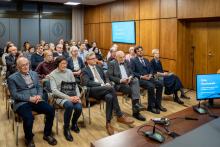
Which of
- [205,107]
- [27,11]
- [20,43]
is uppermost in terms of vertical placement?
[27,11]

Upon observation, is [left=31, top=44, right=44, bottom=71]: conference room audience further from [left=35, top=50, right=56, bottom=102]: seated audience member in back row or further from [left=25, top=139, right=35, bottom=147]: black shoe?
[left=25, top=139, right=35, bottom=147]: black shoe

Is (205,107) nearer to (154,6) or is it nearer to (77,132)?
(77,132)

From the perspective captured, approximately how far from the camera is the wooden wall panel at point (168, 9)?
6410 millimetres

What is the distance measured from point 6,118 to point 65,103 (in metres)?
1.63

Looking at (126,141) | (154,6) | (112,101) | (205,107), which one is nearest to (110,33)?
(154,6)

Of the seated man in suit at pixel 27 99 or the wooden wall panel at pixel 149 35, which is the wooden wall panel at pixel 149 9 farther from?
the seated man in suit at pixel 27 99

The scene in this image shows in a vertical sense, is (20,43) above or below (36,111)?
above

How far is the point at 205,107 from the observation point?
97.7 inches

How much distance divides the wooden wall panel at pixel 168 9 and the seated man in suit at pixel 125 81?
2.86 meters

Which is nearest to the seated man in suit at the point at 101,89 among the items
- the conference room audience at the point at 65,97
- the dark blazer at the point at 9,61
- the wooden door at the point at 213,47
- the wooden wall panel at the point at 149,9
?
the conference room audience at the point at 65,97

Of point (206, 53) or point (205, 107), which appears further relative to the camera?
point (206, 53)

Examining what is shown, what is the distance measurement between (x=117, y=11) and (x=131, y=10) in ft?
3.43

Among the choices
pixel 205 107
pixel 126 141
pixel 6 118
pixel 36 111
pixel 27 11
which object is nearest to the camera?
pixel 126 141

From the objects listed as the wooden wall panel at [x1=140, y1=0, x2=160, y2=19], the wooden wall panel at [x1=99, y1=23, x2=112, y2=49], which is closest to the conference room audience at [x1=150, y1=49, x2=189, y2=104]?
the wooden wall panel at [x1=140, y1=0, x2=160, y2=19]
